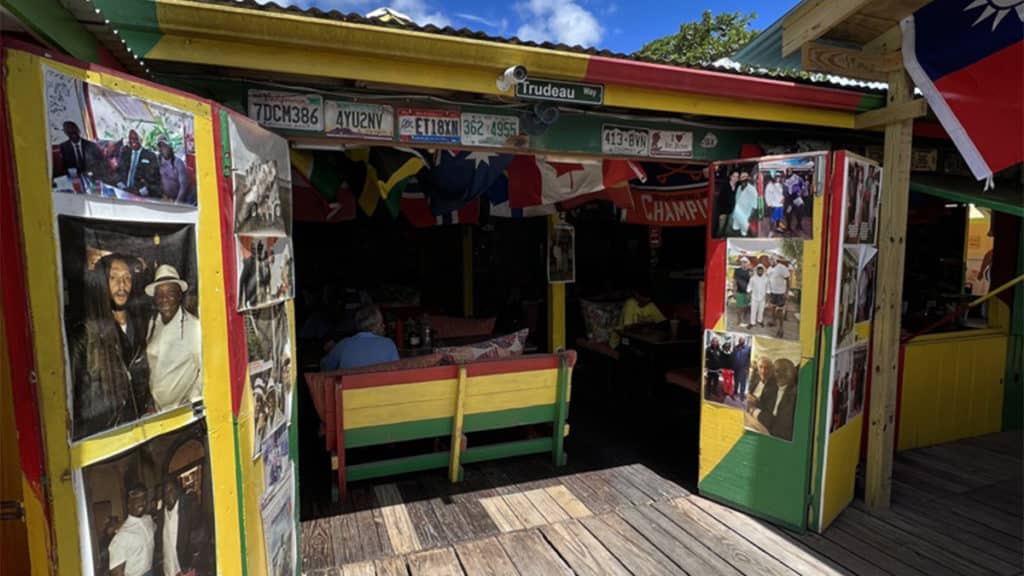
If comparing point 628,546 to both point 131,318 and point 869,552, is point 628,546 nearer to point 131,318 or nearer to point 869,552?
point 869,552

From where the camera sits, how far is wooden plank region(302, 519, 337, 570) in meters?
3.11

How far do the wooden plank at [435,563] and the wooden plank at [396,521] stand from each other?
9 centimetres

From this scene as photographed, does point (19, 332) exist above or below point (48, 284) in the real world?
below

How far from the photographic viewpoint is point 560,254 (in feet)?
20.2

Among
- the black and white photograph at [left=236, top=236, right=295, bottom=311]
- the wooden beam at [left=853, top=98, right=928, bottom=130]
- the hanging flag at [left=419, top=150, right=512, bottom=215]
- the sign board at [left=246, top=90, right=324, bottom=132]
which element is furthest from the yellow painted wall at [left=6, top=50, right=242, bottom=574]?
the wooden beam at [left=853, top=98, right=928, bottom=130]

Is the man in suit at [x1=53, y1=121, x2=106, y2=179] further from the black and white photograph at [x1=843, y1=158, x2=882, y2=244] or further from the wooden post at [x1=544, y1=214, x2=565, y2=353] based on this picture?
the wooden post at [x1=544, y1=214, x2=565, y2=353]

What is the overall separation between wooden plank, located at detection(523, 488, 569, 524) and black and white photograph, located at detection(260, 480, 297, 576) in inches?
66.3

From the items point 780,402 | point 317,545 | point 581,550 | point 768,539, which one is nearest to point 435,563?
point 317,545

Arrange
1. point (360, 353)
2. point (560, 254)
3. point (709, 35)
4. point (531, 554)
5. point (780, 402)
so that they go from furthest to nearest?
point (709, 35) → point (560, 254) → point (360, 353) → point (780, 402) → point (531, 554)

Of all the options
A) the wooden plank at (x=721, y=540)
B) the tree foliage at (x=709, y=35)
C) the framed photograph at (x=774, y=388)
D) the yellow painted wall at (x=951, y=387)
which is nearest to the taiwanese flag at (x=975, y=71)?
the framed photograph at (x=774, y=388)

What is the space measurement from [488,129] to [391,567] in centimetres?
275

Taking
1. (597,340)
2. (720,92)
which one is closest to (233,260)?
(720,92)

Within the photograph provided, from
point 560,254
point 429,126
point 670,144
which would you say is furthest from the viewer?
point 560,254

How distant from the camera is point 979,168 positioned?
130 inches
